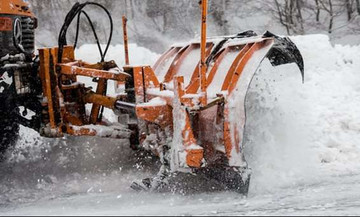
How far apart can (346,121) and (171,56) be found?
2333mm

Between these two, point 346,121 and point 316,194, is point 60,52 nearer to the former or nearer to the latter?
point 316,194

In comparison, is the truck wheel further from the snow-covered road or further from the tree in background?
the tree in background

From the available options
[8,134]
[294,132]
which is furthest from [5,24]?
[294,132]

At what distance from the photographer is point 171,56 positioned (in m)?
6.31

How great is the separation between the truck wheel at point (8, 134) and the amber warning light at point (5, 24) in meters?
0.92

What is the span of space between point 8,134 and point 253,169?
2.42 m

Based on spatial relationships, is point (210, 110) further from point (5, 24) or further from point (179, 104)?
point (5, 24)

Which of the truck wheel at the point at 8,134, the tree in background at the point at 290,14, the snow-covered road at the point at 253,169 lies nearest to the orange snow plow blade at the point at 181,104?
the snow-covered road at the point at 253,169

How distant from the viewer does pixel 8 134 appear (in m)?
5.75

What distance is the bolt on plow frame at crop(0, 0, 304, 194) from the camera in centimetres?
458

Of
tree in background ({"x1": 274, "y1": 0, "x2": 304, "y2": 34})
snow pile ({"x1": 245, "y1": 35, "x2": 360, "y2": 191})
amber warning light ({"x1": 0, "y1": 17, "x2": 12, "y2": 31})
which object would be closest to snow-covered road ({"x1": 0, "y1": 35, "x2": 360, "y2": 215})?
snow pile ({"x1": 245, "y1": 35, "x2": 360, "y2": 191})

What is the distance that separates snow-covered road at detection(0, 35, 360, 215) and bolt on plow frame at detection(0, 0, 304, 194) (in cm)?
28

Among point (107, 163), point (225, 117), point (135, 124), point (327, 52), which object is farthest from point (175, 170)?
point (327, 52)

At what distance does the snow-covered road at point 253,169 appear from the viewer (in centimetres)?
440
